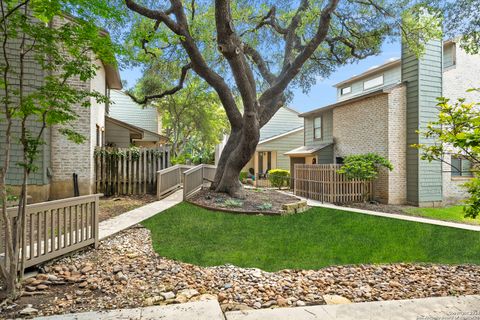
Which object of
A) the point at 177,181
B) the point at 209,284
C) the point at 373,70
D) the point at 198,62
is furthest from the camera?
the point at 373,70

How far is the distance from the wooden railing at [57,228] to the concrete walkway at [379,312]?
117 inches

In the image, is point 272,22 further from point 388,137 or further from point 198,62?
point 388,137

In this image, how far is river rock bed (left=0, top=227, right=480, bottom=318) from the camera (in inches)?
A: 130

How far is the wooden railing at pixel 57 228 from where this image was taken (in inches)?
154

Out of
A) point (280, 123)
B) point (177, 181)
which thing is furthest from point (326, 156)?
point (280, 123)

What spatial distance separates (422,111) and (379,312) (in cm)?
1205

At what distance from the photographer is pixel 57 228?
15.3 ft

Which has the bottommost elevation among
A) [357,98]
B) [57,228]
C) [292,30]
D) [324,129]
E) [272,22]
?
[57,228]

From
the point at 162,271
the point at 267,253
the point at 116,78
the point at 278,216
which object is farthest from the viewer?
the point at 116,78

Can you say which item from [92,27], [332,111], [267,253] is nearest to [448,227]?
[267,253]

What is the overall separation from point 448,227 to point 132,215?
28.3ft

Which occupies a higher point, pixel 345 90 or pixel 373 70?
pixel 373 70

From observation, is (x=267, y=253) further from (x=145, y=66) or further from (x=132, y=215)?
(x=145, y=66)

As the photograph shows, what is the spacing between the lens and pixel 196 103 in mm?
24250
